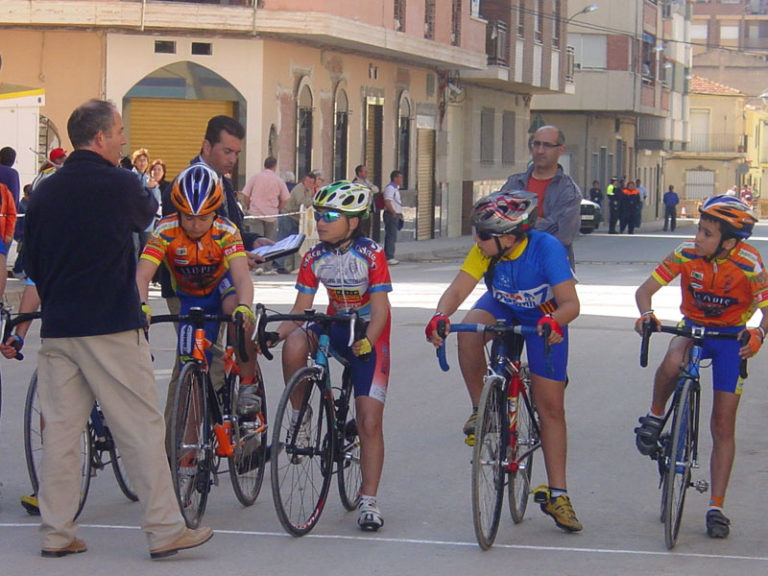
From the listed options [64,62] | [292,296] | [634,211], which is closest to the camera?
[292,296]

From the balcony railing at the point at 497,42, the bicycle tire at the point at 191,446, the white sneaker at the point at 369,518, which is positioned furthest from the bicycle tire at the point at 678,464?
the balcony railing at the point at 497,42

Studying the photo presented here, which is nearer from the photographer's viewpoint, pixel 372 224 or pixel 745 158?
pixel 372 224

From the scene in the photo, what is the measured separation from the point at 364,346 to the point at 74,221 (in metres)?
1.48

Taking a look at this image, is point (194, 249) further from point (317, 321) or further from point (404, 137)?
point (404, 137)

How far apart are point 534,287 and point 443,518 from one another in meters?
1.24

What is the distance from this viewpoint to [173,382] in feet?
23.7

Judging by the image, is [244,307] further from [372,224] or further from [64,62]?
[372,224]

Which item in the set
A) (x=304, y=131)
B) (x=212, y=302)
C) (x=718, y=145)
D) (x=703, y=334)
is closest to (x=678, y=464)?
(x=703, y=334)

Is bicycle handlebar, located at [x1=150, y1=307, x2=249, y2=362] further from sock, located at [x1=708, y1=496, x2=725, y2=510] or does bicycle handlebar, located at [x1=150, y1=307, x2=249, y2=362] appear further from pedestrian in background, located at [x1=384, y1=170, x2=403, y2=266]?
pedestrian in background, located at [x1=384, y1=170, x2=403, y2=266]

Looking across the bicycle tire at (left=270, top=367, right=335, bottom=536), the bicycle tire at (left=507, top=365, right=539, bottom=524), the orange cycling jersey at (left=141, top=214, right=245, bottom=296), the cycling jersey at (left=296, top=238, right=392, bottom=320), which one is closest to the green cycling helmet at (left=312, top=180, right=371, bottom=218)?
the cycling jersey at (left=296, top=238, right=392, bottom=320)

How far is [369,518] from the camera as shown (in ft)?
23.3

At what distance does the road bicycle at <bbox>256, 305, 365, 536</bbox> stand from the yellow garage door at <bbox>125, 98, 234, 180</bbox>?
21.4 metres

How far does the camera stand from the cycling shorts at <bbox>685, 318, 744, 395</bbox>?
711 cm

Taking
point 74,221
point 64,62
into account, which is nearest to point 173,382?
point 74,221
